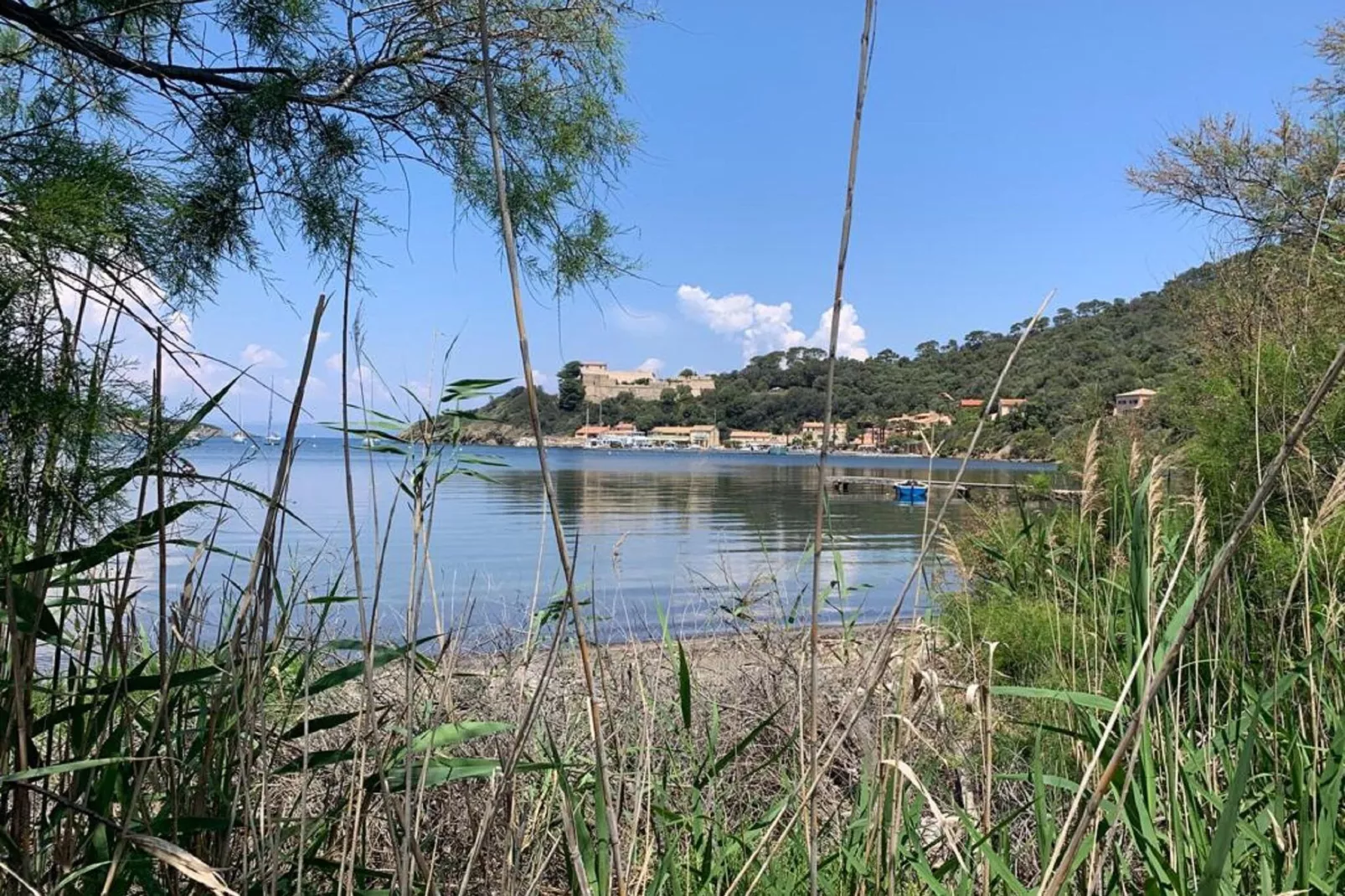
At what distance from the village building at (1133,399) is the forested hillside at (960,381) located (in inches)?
5.2

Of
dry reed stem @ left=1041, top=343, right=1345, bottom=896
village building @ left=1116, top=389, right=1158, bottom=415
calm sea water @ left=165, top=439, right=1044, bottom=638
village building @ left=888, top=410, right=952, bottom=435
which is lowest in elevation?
calm sea water @ left=165, top=439, right=1044, bottom=638

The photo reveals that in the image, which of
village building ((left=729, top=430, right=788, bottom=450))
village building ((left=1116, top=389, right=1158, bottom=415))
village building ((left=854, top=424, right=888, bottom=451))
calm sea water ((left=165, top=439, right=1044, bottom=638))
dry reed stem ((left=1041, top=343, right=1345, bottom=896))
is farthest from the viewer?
village building ((left=1116, top=389, right=1158, bottom=415))

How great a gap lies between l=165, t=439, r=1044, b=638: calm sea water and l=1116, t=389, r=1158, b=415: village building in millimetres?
1646

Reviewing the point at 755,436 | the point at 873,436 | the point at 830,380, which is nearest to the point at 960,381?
the point at 873,436

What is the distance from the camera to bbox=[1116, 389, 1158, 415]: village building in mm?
7087

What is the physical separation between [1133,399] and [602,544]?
24.9 ft

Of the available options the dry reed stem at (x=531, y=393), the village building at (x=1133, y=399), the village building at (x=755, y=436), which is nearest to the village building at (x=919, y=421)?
the dry reed stem at (x=531, y=393)

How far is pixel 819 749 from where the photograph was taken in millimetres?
767

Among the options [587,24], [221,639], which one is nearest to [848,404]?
[221,639]

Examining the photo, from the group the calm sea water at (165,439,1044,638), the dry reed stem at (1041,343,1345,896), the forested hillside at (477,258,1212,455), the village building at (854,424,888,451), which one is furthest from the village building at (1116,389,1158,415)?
the dry reed stem at (1041,343,1345,896)

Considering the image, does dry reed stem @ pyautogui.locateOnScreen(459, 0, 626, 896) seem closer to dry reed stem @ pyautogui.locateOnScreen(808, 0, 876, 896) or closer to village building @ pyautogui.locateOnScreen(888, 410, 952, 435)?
dry reed stem @ pyautogui.locateOnScreen(808, 0, 876, 896)

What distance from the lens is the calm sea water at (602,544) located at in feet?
5.24

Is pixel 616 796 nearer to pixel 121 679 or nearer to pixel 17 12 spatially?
pixel 121 679

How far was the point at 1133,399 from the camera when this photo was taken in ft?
25.8
